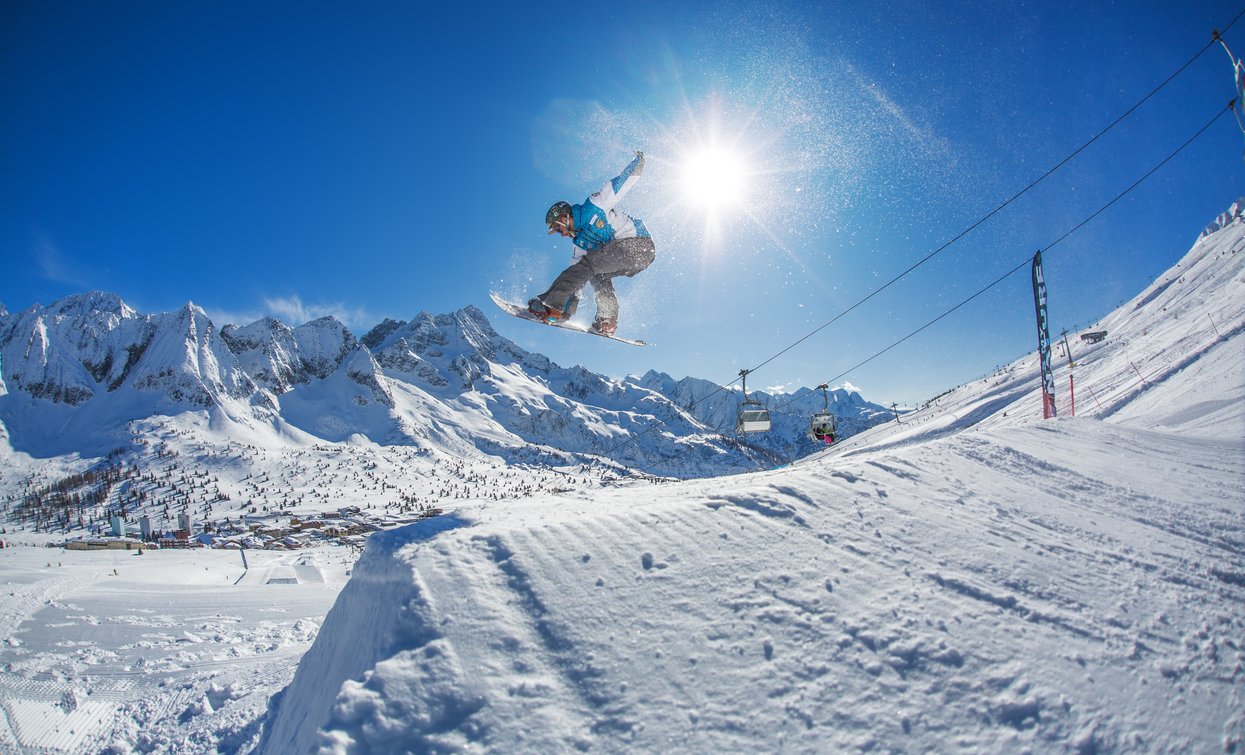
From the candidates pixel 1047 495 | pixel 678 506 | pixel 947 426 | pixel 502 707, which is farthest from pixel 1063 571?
pixel 947 426

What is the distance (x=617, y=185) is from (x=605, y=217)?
675 mm

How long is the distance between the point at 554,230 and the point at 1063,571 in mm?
9071

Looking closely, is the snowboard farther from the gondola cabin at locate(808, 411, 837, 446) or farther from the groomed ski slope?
the gondola cabin at locate(808, 411, 837, 446)

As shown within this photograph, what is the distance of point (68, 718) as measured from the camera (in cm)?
653

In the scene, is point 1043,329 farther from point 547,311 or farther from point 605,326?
point 547,311

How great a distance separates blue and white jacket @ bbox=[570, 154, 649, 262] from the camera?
1005cm

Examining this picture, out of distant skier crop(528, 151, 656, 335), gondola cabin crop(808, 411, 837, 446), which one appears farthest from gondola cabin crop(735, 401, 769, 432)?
distant skier crop(528, 151, 656, 335)

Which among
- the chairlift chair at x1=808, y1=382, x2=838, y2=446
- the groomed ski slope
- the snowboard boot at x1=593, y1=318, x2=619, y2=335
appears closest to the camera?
the groomed ski slope

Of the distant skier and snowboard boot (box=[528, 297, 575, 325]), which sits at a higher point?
the distant skier

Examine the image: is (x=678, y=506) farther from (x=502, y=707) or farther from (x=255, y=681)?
(x=255, y=681)

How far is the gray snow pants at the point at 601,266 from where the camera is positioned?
10.3 metres

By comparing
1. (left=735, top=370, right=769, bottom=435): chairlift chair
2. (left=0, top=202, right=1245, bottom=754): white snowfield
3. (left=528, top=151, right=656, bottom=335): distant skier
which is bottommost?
(left=0, top=202, right=1245, bottom=754): white snowfield

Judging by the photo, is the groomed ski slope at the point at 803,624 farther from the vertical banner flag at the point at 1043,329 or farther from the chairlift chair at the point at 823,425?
the chairlift chair at the point at 823,425

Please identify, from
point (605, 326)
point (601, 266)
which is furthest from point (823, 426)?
point (601, 266)
